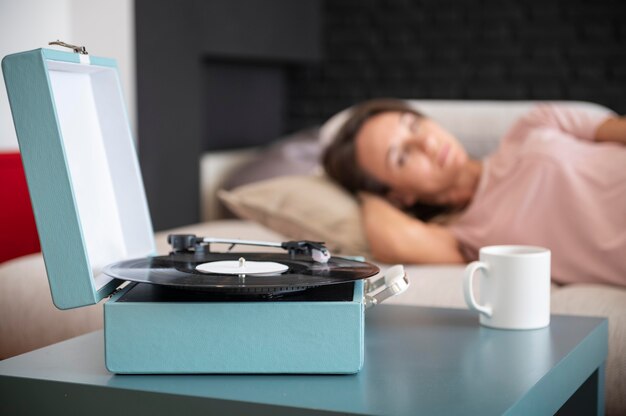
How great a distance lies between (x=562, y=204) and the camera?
1859 millimetres

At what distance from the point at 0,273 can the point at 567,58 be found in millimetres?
2323

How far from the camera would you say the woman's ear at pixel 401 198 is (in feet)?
7.27

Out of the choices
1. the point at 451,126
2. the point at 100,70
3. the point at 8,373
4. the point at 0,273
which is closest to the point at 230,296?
the point at 8,373

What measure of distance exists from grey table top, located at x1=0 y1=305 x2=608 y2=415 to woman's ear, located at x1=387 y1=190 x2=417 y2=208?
3.60ft

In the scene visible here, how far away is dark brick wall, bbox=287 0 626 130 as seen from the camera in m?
3.29

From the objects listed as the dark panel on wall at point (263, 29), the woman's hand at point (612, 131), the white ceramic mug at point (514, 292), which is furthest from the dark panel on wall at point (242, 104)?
the white ceramic mug at point (514, 292)

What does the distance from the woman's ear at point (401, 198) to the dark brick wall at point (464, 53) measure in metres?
1.35

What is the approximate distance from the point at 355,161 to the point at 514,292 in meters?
1.12

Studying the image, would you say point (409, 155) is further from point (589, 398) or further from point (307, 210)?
point (589, 398)

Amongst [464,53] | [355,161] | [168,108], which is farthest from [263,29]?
[355,161]

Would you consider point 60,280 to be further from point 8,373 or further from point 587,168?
point 587,168

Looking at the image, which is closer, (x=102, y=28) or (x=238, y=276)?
(x=238, y=276)

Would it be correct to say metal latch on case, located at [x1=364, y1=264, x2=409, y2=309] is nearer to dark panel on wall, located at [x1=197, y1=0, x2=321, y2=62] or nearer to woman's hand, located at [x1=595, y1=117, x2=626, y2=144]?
woman's hand, located at [x1=595, y1=117, x2=626, y2=144]

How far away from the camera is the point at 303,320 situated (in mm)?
890
